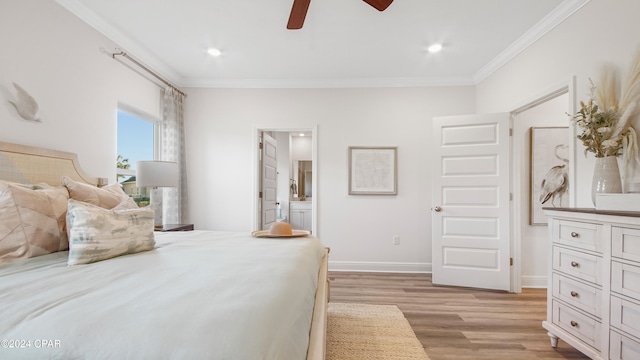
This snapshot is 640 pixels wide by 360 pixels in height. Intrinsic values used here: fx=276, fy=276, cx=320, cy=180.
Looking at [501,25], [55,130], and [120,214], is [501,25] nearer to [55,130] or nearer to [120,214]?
[120,214]

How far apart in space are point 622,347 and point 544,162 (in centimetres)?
238

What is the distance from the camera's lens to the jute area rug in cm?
185

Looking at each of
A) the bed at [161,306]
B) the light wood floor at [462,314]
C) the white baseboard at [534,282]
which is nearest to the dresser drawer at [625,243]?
the light wood floor at [462,314]

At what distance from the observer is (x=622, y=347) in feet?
4.77

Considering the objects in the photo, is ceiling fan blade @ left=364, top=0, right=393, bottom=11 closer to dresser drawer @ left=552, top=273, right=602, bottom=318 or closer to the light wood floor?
dresser drawer @ left=552, top=273, right=602, bottom=318

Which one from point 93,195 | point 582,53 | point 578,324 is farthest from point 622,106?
point 93,195

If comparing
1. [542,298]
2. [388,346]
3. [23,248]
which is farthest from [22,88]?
[542,298]

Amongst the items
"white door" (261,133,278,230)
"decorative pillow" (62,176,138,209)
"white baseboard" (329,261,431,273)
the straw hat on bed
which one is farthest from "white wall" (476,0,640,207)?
"decorative pillow" (62,176,138,209)

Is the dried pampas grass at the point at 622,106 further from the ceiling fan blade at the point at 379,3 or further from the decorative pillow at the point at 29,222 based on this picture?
the decorative pillow at the point at 29,222

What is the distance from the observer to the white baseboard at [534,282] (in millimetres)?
3268

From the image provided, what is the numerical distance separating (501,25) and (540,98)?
31.3 inches

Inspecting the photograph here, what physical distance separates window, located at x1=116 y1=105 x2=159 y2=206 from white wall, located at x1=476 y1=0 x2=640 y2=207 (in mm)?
4262

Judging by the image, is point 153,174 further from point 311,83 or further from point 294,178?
point 294,178

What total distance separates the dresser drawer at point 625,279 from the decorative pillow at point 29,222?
9.85 feet
